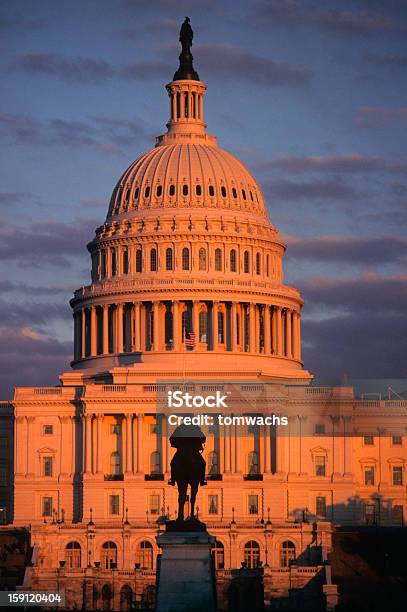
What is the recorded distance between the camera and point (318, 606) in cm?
17000

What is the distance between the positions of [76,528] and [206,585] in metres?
79.2

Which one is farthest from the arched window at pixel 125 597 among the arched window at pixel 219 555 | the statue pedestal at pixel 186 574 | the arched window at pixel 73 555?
the statue pedestal at pixel 186 574

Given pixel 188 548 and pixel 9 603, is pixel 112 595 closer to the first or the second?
pixel 9 603

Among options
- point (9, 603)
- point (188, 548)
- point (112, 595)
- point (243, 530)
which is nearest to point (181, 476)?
point (188, 548)

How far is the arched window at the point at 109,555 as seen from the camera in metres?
188

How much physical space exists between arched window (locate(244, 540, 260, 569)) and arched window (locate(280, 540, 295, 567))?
2.09 m

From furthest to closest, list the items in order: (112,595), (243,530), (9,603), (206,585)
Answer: (243,530) < (112,595) < (9,603) < (206,585)

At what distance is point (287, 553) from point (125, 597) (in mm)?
18817

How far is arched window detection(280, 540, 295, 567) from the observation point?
188 meters

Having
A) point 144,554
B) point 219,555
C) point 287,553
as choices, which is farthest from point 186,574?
point 144,554

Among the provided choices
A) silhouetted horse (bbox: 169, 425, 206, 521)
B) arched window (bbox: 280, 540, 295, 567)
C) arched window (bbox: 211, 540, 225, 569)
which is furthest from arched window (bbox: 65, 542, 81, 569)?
silhouetted horse (bbox: 169, 425, 206, 521)

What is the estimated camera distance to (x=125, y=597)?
6900 inches

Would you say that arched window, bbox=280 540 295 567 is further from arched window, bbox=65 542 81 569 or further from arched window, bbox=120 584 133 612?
arched window, bbox=65 542 81 569

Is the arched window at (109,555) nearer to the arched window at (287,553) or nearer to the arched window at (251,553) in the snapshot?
the arched window at (251,553)
